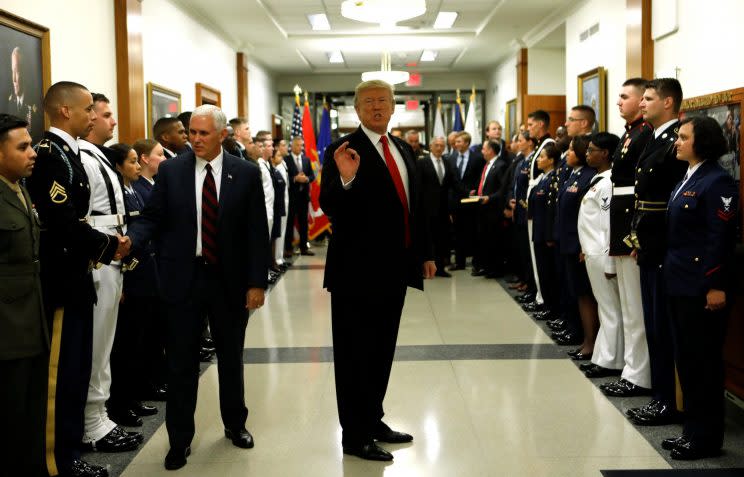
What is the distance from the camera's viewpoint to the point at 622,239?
180 inches

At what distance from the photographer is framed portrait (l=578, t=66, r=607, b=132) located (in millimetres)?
9281

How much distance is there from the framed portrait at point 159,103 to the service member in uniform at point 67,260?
499 cm

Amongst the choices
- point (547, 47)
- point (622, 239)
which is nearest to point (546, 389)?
point (622, 239)

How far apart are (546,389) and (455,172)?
5.83m

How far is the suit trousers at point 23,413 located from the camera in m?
2.97

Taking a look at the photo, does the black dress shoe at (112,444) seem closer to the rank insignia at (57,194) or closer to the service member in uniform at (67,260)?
the service member in uniform at (67,260)

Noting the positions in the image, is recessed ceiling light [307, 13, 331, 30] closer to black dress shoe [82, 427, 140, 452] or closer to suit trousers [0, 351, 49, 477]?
black dress shoe [82, 427, 140, 452]

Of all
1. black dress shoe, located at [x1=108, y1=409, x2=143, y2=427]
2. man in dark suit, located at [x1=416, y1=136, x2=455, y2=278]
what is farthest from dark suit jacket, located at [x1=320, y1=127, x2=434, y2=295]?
man in dark suit, located at [x1=416, y1=136, x2=455, y2=278]

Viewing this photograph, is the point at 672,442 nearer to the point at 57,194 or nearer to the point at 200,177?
the point at 200,177

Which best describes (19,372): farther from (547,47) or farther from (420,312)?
(547,47)

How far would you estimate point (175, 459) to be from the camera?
3.62 meters

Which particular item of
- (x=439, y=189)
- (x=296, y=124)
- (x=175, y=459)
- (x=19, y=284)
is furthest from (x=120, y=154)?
(x=296, y=124)

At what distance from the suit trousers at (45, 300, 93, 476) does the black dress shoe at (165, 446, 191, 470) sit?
0.41 metres

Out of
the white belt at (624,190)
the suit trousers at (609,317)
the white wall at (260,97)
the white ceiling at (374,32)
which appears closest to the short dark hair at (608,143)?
the white belt at (624,190)
